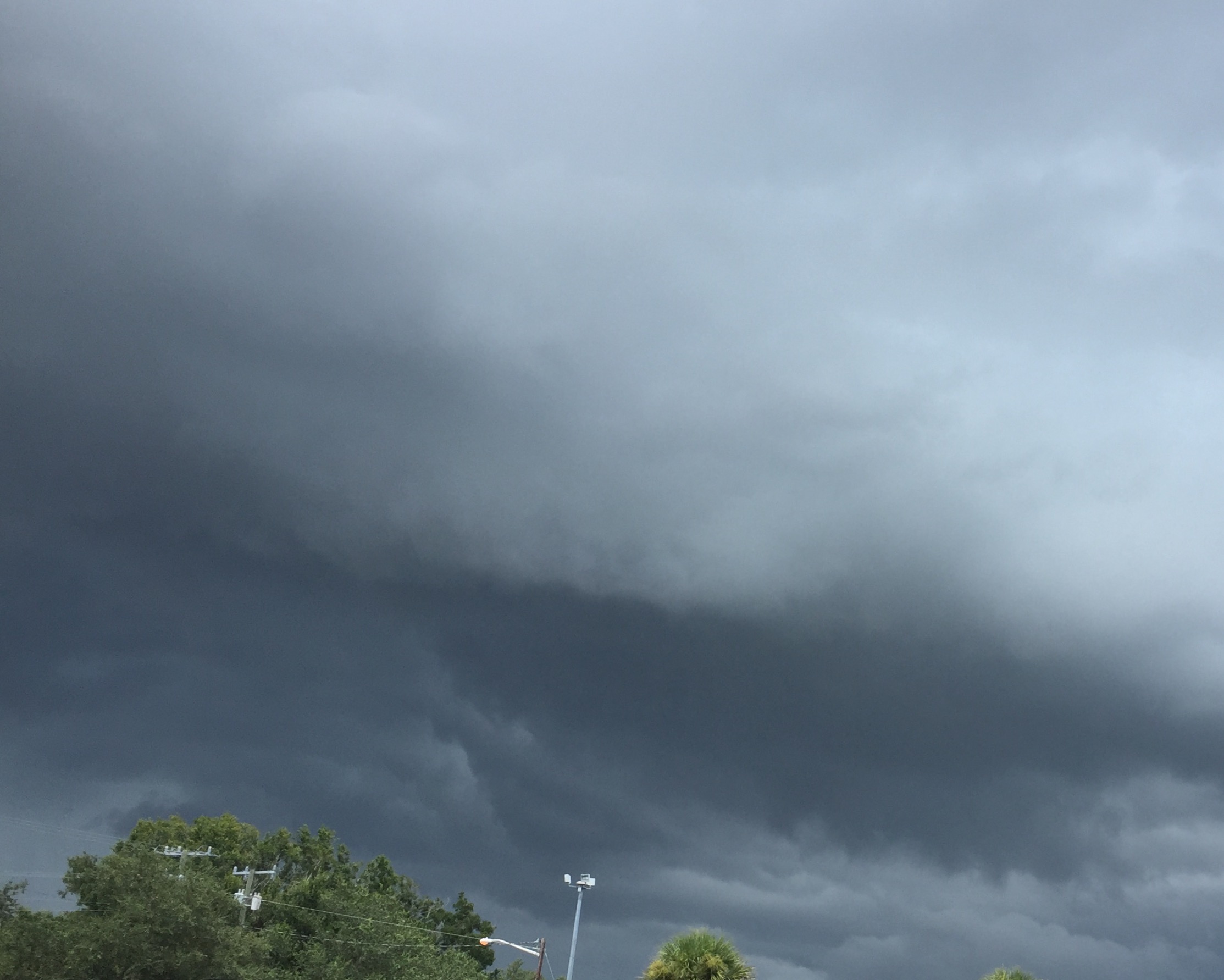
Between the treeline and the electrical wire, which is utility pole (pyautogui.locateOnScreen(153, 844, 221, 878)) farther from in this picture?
the electrical wire

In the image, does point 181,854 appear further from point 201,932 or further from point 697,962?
point 697,962

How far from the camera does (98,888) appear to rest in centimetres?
6538

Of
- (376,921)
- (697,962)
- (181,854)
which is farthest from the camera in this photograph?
(181,854)

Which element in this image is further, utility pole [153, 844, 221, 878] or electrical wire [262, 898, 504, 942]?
electrical wire [262, 898, 504, 942]

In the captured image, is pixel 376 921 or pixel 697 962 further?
pixel 376 921

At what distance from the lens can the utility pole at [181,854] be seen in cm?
6757

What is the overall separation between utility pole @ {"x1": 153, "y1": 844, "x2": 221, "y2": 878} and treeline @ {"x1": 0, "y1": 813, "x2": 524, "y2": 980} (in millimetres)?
227

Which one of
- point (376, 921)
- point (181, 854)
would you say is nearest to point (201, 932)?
point (376, 921)

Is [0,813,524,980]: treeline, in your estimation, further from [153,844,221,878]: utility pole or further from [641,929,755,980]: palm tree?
[641,929,755,980]: palm tree

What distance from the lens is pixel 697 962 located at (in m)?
57.3

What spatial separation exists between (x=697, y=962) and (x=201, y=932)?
26941mm

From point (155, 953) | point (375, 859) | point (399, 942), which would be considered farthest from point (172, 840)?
point (155, 953)

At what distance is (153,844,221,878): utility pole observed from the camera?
67569 mm

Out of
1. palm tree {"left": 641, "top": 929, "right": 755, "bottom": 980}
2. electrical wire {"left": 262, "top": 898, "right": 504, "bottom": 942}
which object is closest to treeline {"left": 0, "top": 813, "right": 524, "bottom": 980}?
electrical wire {"left": 262, "top": 898, "right": 504, "bottom": 942}
